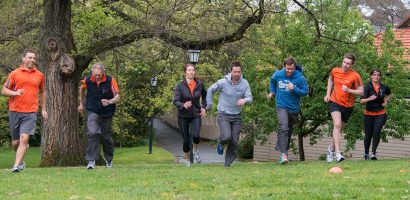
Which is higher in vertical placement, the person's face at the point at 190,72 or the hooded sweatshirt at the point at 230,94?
the person's face at the point at 190,72

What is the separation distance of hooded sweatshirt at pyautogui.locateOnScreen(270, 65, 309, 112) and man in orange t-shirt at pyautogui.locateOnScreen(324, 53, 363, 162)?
0.52 m

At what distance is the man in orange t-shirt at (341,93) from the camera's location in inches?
440

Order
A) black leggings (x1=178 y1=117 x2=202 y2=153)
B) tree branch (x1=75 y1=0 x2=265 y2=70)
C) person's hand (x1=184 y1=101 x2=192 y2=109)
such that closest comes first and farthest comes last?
person's hand (x1=184 y1=101 x2=192 y2=109)
black leggings (x1=178 y1=117 x2=202 y2=153)
tree branch (x1=75 y1=0 x2=265 y2=70)

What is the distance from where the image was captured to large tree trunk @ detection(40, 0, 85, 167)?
16.0m

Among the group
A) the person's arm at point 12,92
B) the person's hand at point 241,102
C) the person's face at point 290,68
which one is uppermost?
the person's face at point 290,68

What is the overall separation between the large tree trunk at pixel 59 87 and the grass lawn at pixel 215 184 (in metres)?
6.04

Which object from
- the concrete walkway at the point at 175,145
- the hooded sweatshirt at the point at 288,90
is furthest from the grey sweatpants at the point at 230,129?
the concrete walkway at the point at 175,145

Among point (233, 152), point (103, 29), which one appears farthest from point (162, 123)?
point (233, 152)

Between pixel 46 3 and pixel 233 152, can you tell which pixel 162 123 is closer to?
pixel 46 3

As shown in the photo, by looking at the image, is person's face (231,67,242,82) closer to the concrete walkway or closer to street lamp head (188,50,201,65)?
street lamp head (188,50,201,65)

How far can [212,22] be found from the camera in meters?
17.2

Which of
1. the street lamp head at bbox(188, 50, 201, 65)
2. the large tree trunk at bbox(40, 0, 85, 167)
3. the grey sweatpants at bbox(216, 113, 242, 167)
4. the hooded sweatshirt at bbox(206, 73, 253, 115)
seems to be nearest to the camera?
the grey sweatpants at bbox(216, 113, 242, 167)

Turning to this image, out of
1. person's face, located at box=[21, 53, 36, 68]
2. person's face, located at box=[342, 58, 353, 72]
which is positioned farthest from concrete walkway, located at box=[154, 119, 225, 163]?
person's face, located at box=[21, 53, 36, 68]

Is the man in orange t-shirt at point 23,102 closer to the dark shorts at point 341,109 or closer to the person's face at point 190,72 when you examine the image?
the person's face at point 190,72
